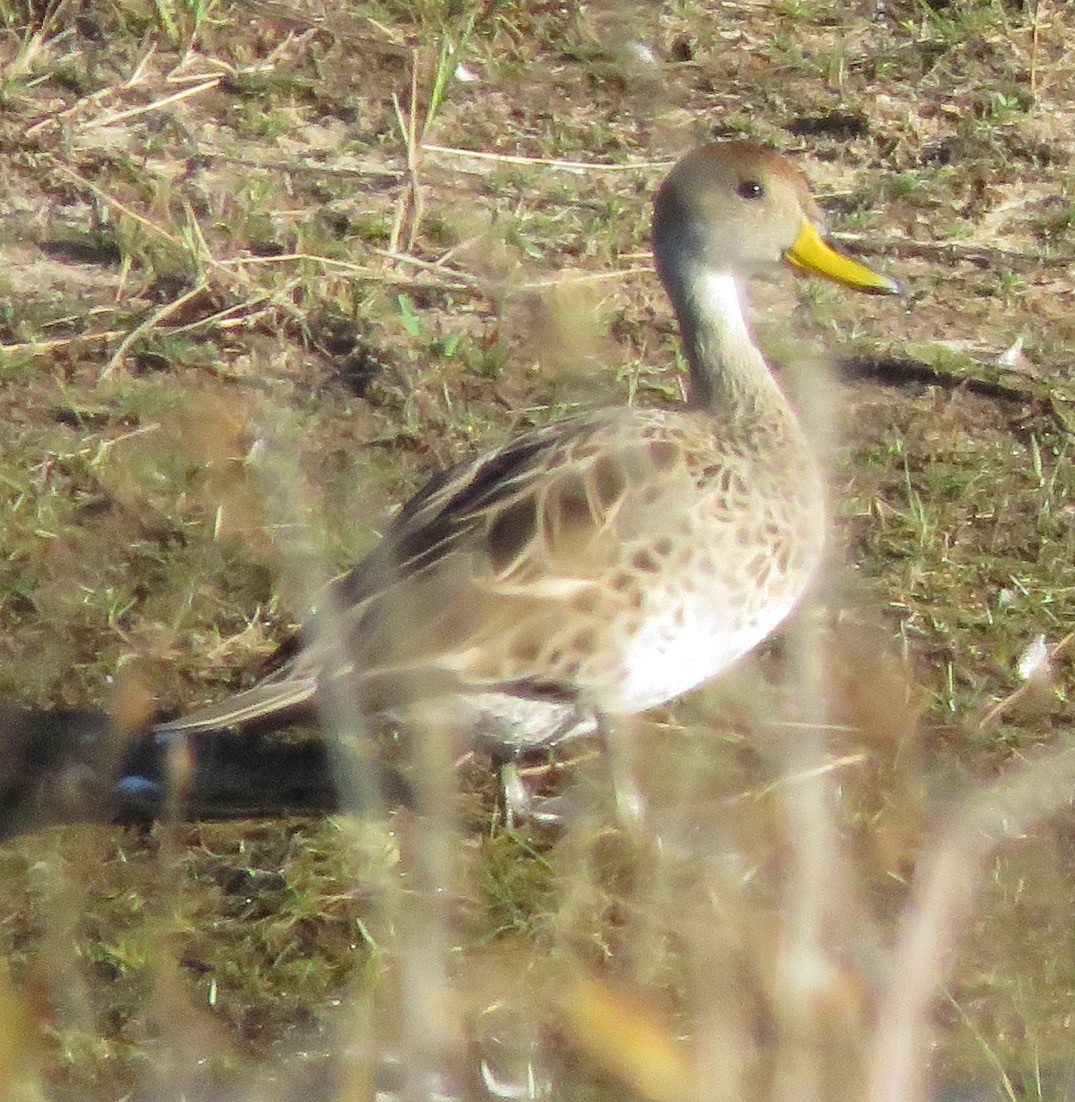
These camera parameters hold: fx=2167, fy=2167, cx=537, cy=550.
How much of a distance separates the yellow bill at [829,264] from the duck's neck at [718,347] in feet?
0.46

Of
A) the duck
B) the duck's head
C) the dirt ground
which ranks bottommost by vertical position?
the dirt ground

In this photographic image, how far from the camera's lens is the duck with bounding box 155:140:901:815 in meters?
3.52

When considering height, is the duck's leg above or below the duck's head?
below

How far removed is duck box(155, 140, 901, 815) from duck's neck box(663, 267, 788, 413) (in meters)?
0.17

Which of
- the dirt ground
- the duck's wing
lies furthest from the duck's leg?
the duck's wing

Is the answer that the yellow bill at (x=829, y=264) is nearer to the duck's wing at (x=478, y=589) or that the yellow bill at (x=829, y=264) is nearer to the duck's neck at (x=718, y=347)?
the duck's neck at (x=718, y=347)

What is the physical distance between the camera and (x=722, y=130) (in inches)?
227

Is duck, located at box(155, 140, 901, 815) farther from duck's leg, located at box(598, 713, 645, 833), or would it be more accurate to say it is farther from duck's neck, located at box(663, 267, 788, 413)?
duck's neck, located at box(663, 267, 788, 413)

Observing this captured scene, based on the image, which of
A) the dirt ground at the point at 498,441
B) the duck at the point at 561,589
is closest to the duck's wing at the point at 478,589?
the duck at the point at 561,589

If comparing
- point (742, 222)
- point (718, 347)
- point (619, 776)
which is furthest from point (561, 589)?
point (742, 222)

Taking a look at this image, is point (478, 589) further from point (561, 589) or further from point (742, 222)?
point (742, 222)

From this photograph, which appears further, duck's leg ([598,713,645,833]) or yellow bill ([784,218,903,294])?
yellow bill ([784,218,903,294])

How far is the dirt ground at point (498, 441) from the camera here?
3262 millimetres

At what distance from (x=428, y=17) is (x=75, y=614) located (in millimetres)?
2399
